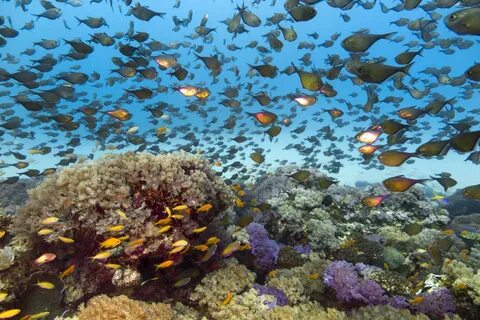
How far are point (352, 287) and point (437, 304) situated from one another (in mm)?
1337

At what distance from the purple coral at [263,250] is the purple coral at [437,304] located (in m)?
2.54

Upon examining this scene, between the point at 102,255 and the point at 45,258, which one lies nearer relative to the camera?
the point at 102,255

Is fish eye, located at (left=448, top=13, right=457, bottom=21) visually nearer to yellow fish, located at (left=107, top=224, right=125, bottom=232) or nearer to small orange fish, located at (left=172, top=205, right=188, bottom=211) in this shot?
small orange fish, located at (left=172, top=205, right=188, bottom=211)

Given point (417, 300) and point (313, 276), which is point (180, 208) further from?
point (417, 300)

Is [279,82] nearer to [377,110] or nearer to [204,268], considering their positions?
[377,110]

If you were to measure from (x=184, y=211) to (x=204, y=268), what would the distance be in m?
1.18

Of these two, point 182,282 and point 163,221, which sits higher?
point 163,221

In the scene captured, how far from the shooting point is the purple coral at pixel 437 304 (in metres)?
5.36

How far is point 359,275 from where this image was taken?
6.19m

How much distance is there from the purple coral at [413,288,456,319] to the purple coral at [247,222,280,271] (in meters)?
2.54

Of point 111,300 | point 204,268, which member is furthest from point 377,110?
point 111,300

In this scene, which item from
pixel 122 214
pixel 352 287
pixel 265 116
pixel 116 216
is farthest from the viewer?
pixel 265 116

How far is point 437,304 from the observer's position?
17.7 feet

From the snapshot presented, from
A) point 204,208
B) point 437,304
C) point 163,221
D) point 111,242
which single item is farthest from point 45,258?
point 437,304
